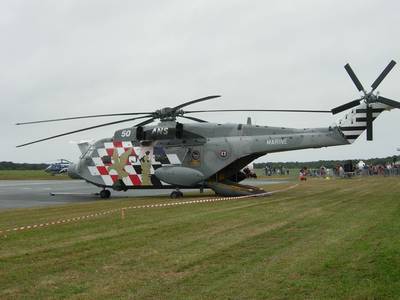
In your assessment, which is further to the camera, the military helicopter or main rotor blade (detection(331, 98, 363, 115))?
the military helicopter

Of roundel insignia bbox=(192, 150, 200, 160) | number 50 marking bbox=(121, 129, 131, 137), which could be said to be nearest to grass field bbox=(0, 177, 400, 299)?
roundel insignia bbox=(192, 150, 200, 160)

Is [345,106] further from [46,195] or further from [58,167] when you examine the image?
[58,167]

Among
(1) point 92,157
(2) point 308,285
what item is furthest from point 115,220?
(1) point 92,157

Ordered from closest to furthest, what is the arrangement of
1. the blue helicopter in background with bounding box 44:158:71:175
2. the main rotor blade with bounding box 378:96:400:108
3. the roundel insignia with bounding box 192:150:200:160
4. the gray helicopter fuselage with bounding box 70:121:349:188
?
1. the main rotor blade with bounding box 378:96:400:108
2. the gray helicopter fuselage with bounding box 70:121:349:188
3. the roundel insignia with bounding box 192:150:200:160
4. the blue helicopter in background with bounding box 44:158:71:175

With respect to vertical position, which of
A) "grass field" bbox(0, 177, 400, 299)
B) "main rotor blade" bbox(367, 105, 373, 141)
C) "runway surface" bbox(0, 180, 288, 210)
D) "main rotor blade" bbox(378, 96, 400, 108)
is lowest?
"grass field" bbox(0, 177, 400, 299)

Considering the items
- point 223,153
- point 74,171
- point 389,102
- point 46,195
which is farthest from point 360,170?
point 389,102

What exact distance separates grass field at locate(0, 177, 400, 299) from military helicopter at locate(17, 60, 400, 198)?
983 centimetres

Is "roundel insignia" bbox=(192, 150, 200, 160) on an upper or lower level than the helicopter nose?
upper

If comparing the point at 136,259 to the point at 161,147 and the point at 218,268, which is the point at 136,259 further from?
the point at 161,147

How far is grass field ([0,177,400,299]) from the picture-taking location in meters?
6.47

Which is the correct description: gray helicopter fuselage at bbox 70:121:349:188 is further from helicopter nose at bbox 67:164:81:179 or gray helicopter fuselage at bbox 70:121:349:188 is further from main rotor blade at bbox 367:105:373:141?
helicopter nose at bbox 67:164:81:179

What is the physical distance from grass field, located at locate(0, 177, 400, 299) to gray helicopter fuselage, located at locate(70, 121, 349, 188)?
10.1 meters

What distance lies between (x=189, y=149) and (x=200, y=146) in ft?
1.88

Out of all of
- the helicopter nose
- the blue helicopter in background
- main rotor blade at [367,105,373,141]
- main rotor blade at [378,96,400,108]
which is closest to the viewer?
main rotor blade at [378,96,400,108]
